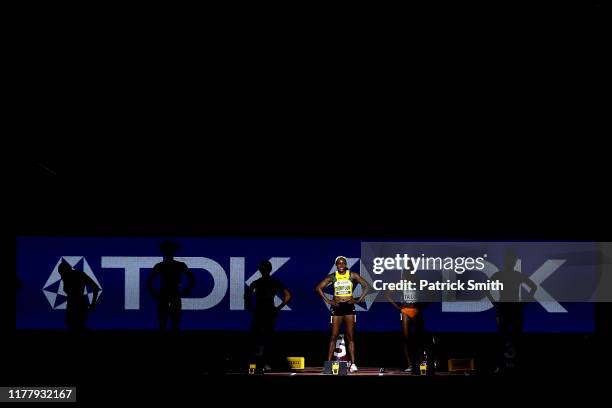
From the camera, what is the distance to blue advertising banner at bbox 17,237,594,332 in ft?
51.4

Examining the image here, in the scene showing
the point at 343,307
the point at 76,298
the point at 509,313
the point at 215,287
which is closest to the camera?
the point at 509,313

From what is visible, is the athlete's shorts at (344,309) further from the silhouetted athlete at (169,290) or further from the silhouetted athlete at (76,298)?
the silhouetted athlete at (76,298)

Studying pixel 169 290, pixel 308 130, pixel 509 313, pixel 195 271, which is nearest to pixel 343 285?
pixel 509 313

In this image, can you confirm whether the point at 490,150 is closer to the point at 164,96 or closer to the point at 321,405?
the point at 164,96

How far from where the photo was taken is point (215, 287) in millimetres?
15828

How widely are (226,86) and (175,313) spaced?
227 inches

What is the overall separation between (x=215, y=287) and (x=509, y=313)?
5.14 meters

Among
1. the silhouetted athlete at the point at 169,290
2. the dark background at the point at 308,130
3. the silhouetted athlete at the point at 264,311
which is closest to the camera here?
the silhouetted athlete at the point at 169,290

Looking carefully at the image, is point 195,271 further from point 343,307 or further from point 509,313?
point 509,313

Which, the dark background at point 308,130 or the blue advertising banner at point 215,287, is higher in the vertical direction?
the dark background at point 308,130

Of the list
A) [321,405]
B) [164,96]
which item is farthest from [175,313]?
[164,96]

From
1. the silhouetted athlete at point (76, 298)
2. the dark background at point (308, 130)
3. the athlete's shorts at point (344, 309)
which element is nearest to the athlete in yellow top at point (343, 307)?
the athlete's shorts at point (344, 309)

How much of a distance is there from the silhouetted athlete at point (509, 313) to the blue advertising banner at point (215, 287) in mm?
2075

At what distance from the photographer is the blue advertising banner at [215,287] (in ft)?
51.4
